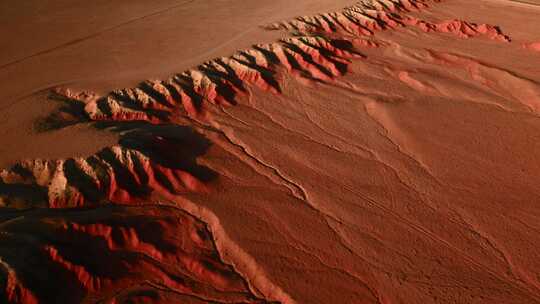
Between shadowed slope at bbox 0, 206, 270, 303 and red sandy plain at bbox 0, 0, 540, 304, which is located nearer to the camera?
shadowed slope at bbox 0, 206, 270, 303

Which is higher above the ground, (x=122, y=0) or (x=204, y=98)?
(x=122, y=0)

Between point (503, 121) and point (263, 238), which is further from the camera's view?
point (503, 121)

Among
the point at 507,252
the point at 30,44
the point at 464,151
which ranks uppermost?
the point at 30,44

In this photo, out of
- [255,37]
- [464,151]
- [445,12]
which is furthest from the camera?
[445,12]

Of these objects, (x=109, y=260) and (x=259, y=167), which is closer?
(x=109, y=260)

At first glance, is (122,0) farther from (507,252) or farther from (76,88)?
(507,252)

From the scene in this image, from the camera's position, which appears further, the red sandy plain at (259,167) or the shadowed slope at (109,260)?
the red sandy plain at (259,167)

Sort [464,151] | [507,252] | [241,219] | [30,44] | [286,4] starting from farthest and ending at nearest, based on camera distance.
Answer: [286,4]
[30,44]
[464,151]
[241,219]
[507,252]

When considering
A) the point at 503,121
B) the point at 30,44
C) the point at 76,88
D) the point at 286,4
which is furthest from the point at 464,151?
the point at 30,44
